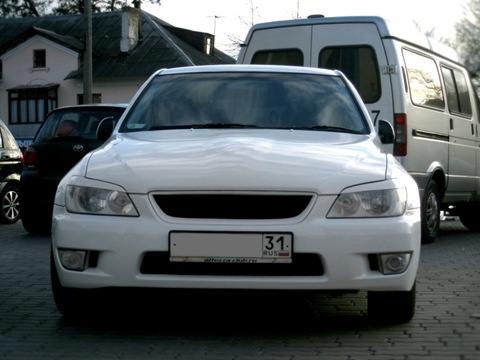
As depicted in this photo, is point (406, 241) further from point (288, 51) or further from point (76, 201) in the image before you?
point (288, 51)

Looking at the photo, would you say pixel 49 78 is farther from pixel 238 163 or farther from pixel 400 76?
pixel 238 163

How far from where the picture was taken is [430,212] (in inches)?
497

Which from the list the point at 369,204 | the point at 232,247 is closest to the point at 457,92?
the point at 369,204

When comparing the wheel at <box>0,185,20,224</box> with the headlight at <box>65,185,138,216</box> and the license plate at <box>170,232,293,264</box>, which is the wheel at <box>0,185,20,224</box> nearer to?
the headlight at <box>65,185,138,216</box>

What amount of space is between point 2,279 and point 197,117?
256 centimetres

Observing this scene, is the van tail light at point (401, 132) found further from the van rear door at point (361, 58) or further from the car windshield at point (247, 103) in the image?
the car windshield at point (247, 103)

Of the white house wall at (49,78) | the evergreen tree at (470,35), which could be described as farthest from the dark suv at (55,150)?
the white house wall at (49,78)

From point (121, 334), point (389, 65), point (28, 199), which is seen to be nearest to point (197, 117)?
point (121, 334)

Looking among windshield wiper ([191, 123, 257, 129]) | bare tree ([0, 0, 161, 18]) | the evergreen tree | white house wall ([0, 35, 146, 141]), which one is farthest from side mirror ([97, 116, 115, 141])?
bare tree ([0, 0, 161, 18])

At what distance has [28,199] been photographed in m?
13.2

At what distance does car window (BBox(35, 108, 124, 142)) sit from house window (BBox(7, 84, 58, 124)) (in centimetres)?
5236

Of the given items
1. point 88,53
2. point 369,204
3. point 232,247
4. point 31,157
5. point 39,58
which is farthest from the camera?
point 39,58

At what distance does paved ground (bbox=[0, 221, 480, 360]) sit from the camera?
538 centimetres

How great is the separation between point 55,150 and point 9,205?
10.1 ft
